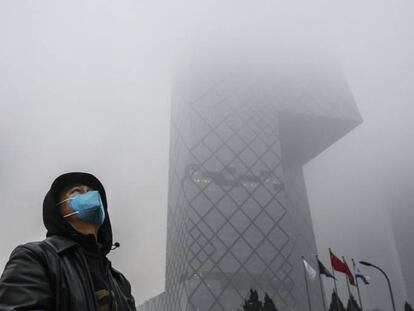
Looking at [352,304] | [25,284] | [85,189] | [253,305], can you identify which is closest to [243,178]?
[253,305]

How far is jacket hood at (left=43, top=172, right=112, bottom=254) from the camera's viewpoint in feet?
6.05

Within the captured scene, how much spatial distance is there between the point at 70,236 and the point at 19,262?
329mm

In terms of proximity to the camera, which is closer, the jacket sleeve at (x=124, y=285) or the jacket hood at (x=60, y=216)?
the jacket hood at (x=60, y=216)

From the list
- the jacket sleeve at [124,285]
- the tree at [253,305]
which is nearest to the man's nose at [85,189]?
the jacket sleeve at [124,285]

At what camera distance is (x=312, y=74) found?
248ft

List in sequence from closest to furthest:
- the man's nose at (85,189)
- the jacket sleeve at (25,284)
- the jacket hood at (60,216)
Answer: the jacket sleeve at (25,284) → the jacket hood at (60,216) → the man's nose at (85,189)

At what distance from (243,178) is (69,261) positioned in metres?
55.3

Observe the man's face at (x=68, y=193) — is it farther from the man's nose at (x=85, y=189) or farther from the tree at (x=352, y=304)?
the tree at (x=352, y=304)

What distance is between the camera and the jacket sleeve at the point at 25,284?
138 centimetres

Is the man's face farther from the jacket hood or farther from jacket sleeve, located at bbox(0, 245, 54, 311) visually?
jacket sleeve, located at bbox(0, 245, 54, 311)

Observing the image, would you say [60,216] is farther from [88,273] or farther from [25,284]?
[25,284]

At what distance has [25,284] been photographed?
144cm

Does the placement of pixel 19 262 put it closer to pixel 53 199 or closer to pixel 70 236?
pixel 70 236

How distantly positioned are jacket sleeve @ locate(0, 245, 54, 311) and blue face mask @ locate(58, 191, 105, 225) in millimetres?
398
